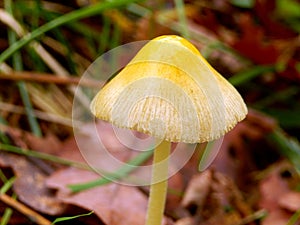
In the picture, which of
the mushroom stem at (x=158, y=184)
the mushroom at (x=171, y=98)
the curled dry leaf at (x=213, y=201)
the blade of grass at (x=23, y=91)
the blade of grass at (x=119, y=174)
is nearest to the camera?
the mushroom at (x=171, y=98)

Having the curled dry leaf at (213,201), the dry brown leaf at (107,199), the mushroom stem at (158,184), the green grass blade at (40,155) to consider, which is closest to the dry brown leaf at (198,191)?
the curled dry leaf at (213,201)

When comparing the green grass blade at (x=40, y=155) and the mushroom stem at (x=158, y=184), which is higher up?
the green grass blade at (x=40, y=155)

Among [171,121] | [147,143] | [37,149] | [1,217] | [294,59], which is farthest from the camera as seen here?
[294,59]

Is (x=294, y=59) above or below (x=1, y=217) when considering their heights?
above

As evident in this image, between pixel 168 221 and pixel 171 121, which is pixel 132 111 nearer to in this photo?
pixel 171 121

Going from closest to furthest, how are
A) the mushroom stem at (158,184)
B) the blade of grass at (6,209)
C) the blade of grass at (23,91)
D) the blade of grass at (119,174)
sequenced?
the mushroom stem at (158,184) → the blade of grass at (6,209) → the blade of grass at (119,174) → the blade of grass at (23,91)

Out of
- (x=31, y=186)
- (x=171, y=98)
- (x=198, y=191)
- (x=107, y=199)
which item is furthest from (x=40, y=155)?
(x=171, y=98)

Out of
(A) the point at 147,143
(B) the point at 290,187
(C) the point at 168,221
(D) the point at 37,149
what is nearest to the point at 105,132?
(A) the point at 147,143

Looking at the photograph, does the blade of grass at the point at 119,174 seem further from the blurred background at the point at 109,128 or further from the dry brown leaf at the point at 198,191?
the dry brown leaf at the point at 198,191
